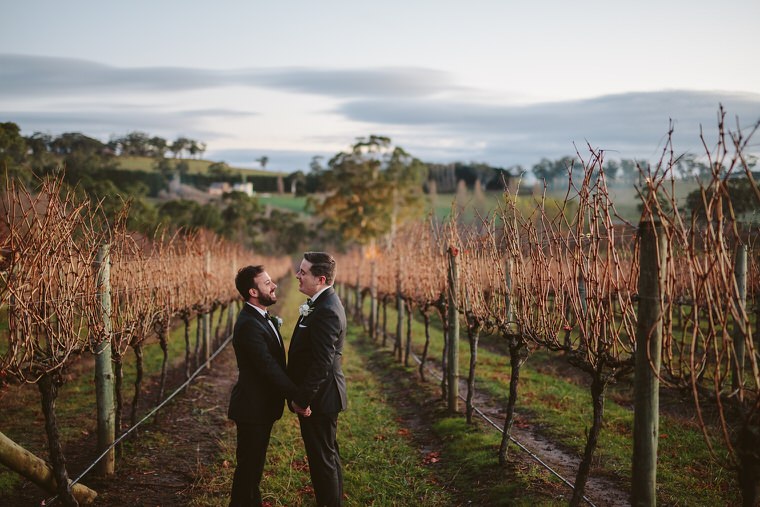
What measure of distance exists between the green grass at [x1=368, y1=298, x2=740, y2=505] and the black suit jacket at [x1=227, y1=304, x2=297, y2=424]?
2965 mm

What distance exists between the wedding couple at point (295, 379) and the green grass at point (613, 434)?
2.50m

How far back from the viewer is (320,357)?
18.4ft

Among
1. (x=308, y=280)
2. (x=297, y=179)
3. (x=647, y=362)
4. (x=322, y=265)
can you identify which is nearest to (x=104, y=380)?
(x=308, y=280)

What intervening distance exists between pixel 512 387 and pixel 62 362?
500 centimetres

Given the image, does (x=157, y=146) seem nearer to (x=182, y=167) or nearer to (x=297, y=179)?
(x=182, y=167)

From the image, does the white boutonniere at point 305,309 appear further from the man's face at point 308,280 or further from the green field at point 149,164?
the green field at point 149,164

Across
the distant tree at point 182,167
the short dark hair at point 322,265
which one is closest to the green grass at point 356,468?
the short dark hair at point 322,265

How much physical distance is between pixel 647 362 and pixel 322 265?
2907 millimetres

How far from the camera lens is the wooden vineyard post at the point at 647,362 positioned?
4473 millimetres

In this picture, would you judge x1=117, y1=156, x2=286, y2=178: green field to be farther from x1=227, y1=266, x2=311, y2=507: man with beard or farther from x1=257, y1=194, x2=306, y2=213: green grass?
x1=227, y1=266, x2=311, y2=507: man with beard

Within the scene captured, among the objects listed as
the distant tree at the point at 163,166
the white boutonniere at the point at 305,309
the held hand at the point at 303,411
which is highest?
the distant tree at the point at 163,166

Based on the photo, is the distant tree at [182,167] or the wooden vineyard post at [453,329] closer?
the wooden vineyard post at [453,329]

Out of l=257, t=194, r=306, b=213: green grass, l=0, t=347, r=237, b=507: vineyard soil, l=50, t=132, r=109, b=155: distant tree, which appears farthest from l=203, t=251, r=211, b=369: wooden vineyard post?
l=257, t=194, r=306, b=213: green grass

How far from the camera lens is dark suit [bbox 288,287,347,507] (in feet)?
18.5
